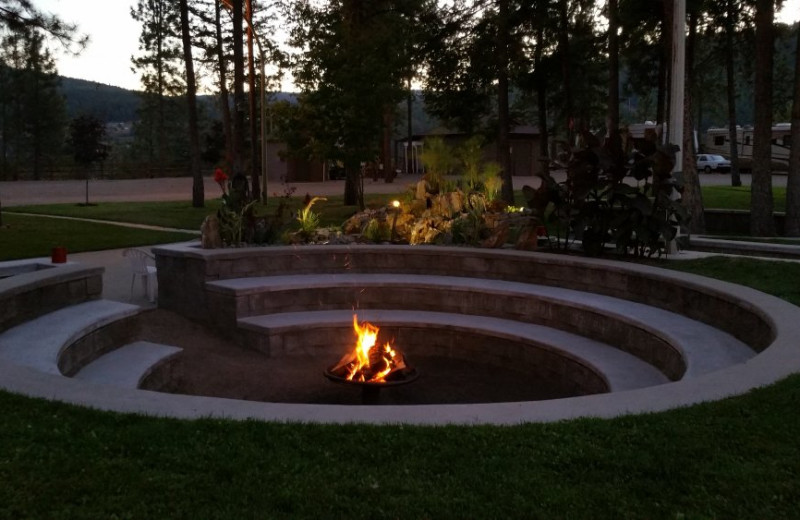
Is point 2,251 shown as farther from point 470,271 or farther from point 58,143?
point 58,143

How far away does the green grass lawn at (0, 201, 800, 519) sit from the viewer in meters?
3.37

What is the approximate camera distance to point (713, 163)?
53906mm

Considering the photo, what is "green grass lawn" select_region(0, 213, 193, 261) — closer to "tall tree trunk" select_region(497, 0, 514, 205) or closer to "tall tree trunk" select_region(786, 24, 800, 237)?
"tall tree trunk" select_region(497, 0, 514, 205)

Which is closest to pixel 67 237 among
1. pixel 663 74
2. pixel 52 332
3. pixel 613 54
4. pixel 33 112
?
pixel 52 332

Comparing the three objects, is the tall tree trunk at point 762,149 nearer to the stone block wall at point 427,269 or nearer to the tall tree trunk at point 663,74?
the tall tree trunk at point 663,74

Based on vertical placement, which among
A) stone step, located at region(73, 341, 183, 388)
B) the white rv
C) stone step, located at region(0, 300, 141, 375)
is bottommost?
stone step, located at region(73, 341, 183, 388)

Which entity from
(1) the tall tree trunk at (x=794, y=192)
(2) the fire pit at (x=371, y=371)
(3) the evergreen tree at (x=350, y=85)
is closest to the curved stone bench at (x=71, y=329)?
(2) the fire pit at (x=371, y=371)

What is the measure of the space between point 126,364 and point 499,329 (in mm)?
4253

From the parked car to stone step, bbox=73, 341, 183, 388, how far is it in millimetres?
53005

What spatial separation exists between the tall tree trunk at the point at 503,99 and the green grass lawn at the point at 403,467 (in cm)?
1825

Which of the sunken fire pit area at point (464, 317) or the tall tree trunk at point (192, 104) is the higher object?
the tall tree trunk at point (192, 104)

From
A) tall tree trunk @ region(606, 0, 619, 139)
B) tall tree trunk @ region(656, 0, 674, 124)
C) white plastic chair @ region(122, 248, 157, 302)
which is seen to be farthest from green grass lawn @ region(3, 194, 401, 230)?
white plastic chair @ region(122, 248, 157, 302)

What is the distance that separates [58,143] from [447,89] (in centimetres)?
7544

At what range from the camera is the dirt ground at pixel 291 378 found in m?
7.77
